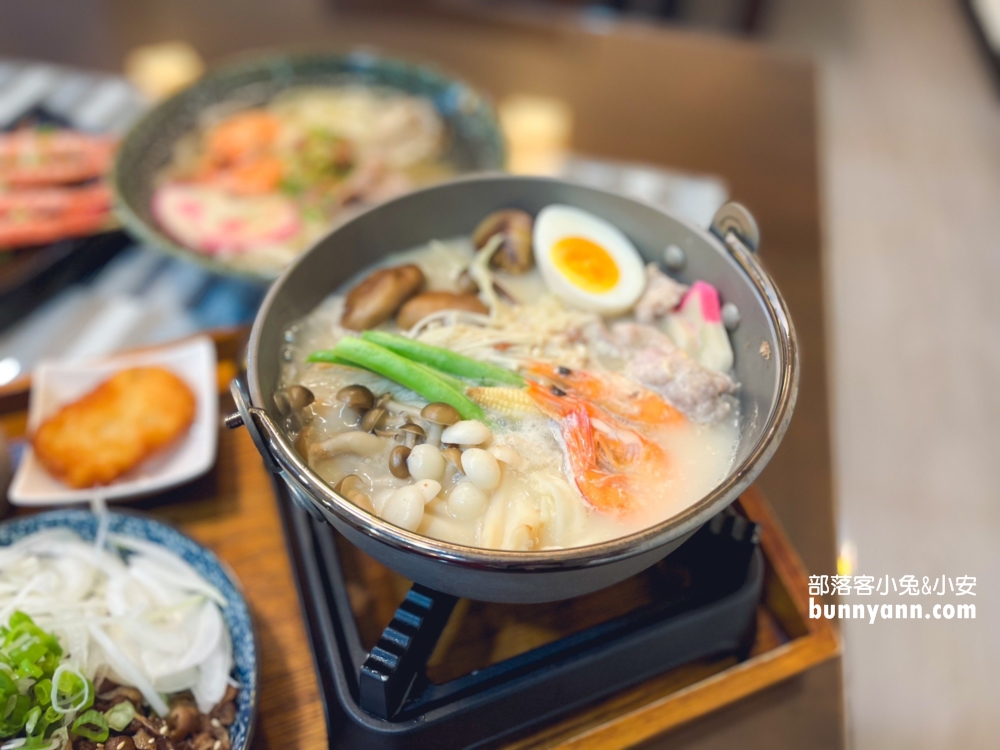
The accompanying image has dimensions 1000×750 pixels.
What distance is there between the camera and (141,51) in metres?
3.00

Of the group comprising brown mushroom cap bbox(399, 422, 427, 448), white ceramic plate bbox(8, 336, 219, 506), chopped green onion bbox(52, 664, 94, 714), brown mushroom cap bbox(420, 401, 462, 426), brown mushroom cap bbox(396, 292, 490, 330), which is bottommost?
chopped green onion bbox(52, 664, 94, 714)

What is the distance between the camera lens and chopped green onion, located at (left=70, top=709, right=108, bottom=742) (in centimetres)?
112

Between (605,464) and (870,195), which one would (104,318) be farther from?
(870,195)

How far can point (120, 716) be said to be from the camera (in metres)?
1.14

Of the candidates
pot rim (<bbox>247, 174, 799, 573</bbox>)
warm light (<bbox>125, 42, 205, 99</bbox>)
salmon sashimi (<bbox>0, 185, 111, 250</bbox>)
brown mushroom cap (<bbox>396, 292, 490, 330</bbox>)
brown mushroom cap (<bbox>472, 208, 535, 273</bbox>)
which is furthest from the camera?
warm light (<bbox>125, 42, 205, 99</bbox>)

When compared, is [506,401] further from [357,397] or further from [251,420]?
[251,420]

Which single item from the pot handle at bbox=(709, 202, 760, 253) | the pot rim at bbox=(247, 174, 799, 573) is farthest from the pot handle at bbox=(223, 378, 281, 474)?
the pot handle at bbox=(709, 202, 760, 253)

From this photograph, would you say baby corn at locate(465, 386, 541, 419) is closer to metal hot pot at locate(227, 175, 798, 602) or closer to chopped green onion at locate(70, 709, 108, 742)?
metal hot pot at locate(227, 175, 798, 602)

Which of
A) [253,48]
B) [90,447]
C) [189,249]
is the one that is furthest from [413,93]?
[90,447]

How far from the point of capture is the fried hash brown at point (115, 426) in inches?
59.7

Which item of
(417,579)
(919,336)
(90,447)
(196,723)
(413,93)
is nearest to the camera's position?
(417,579)

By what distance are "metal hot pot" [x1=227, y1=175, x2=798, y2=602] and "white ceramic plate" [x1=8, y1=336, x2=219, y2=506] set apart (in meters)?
0.42

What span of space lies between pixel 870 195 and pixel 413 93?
1993 mm

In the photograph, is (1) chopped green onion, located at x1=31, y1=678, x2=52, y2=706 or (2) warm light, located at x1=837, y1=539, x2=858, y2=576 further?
(2) warm light, located at x1=837, y1=539, x2=858, y2=576
